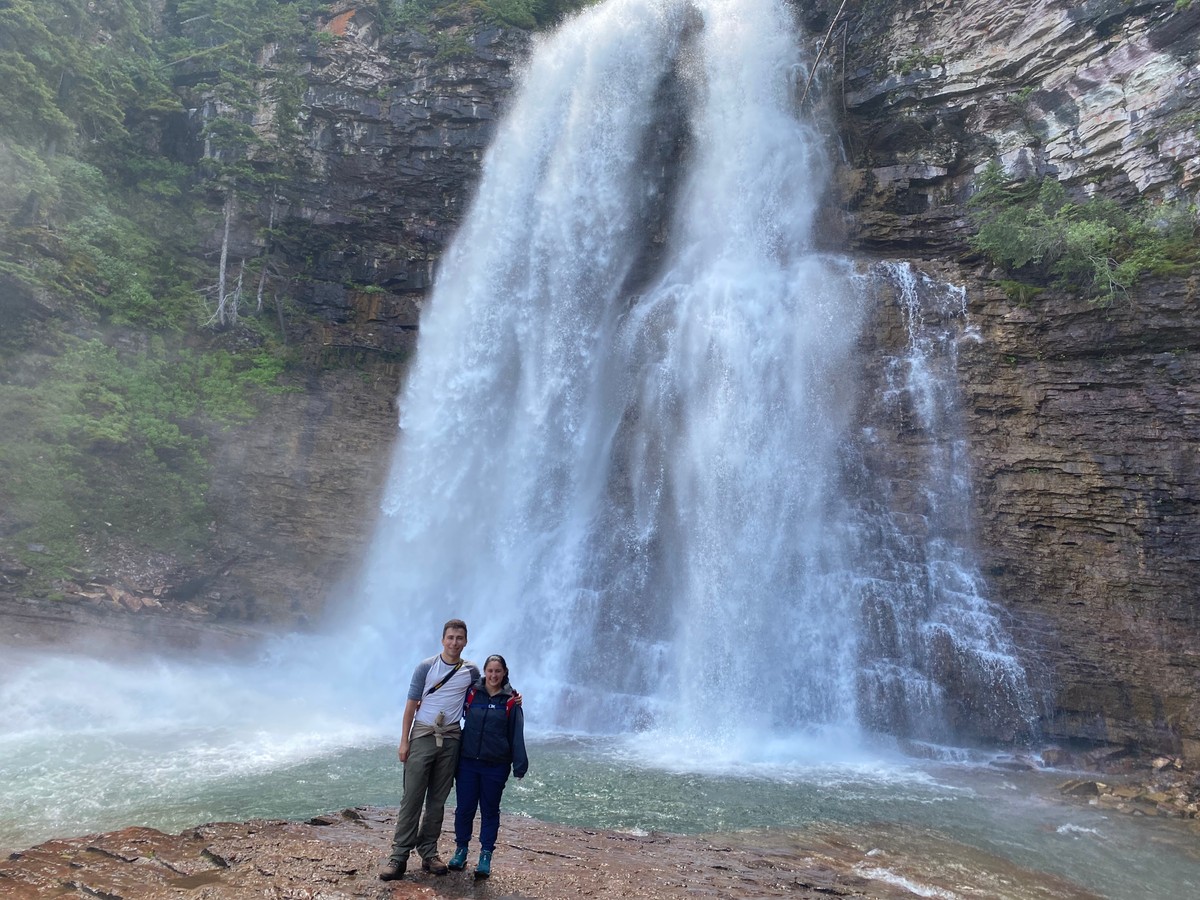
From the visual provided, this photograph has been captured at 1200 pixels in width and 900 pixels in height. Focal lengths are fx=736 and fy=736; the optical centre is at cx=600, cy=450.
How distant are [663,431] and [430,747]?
43.1ft

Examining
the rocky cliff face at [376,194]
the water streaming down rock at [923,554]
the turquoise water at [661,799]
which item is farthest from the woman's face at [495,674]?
the rocky cliff face at [376,194]

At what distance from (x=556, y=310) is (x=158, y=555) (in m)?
11.1

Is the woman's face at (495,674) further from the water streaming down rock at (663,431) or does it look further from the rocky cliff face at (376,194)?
the rocky cliff face at (376,194)

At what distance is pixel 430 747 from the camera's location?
453cm

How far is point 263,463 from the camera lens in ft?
60.9

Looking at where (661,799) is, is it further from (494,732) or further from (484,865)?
(494,732)

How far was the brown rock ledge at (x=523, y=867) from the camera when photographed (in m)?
4.57

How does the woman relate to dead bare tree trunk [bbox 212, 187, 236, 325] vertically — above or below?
below

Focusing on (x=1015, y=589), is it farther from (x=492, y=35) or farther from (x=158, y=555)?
(x=492, y=35)

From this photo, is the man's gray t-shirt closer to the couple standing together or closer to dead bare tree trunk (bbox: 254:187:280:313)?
the couple standing together

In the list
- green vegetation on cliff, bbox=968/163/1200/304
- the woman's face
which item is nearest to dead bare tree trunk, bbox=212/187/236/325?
the woman's face

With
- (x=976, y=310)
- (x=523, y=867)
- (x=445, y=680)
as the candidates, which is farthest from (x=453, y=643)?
(x=976, y=310)

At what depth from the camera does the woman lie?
4473mm

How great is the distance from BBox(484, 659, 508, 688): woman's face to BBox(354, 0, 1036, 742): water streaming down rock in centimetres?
947
